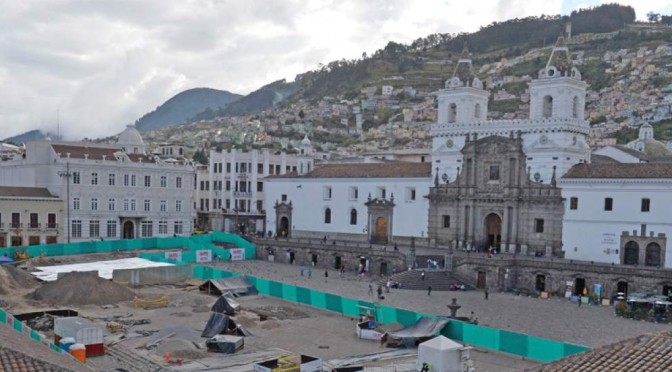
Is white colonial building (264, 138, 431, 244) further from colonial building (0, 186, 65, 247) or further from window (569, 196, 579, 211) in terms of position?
colonial building (0, 186, 65, 247)

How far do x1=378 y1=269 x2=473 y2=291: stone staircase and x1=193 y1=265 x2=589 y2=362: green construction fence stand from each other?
963 centimetres

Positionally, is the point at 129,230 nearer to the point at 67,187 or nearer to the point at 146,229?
the point at 146,229

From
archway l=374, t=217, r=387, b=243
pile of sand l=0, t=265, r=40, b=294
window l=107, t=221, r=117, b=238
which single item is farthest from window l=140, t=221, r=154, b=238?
pile of sand l=0, t=265, r=40, b=294

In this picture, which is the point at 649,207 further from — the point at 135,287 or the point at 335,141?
the point at 335,141

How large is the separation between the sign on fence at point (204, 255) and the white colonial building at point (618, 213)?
27549 mm

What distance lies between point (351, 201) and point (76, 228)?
2456 centimetres

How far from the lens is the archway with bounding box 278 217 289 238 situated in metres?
64.8

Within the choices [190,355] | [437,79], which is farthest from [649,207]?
[437,79]

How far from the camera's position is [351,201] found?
5909cm

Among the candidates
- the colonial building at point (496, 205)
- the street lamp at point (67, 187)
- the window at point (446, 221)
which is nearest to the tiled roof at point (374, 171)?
the colonial building at point (496, 205)

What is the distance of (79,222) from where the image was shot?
58344 millimetres

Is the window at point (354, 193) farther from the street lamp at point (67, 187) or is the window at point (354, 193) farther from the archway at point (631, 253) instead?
the street lamp at point (67, 187)

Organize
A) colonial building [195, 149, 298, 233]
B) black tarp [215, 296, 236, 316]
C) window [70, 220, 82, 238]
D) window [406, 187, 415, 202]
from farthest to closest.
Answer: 1. colonial building [195, 149, 298, 233]
2. window [70, 220, 82, 238]
3. window [406, 187, 415, 202]
4. black tarp [215, 296, 236, 316]

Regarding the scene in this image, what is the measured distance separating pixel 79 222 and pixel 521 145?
38355 millimetres
